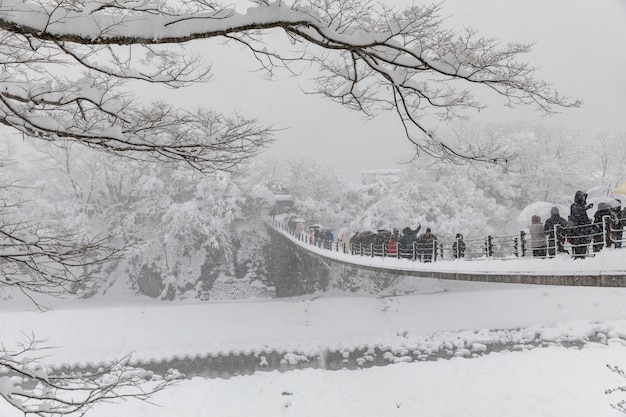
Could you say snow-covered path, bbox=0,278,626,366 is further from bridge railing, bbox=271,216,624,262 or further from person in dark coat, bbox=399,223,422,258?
person in dark coat, bbox=399,223,422,258

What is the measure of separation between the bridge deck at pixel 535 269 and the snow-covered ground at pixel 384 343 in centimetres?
325

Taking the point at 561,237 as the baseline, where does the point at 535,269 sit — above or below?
below

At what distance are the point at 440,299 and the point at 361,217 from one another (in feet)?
36.4

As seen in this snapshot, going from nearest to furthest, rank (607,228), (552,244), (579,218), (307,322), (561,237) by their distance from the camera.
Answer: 1. (607,228)
2. (579,218)
3. (561,237)
4. (552,244)
5. (307,322)

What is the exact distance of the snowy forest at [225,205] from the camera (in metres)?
30.8

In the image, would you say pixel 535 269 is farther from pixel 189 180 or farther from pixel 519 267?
pixel 189 180

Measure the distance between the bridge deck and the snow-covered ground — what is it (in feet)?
10.7

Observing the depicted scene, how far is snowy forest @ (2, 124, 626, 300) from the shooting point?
3075cm

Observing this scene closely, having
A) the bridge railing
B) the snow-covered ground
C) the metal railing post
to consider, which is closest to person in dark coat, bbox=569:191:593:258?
the bridge railing

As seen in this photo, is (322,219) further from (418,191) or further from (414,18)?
(414,18)

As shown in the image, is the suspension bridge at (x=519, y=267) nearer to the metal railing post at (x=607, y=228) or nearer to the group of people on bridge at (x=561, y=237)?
the group of people on bridge at (x=561, y=237)

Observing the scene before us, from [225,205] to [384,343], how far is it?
18.6m

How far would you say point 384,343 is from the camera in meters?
19.0

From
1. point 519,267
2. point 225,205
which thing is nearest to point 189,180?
point 225,205
